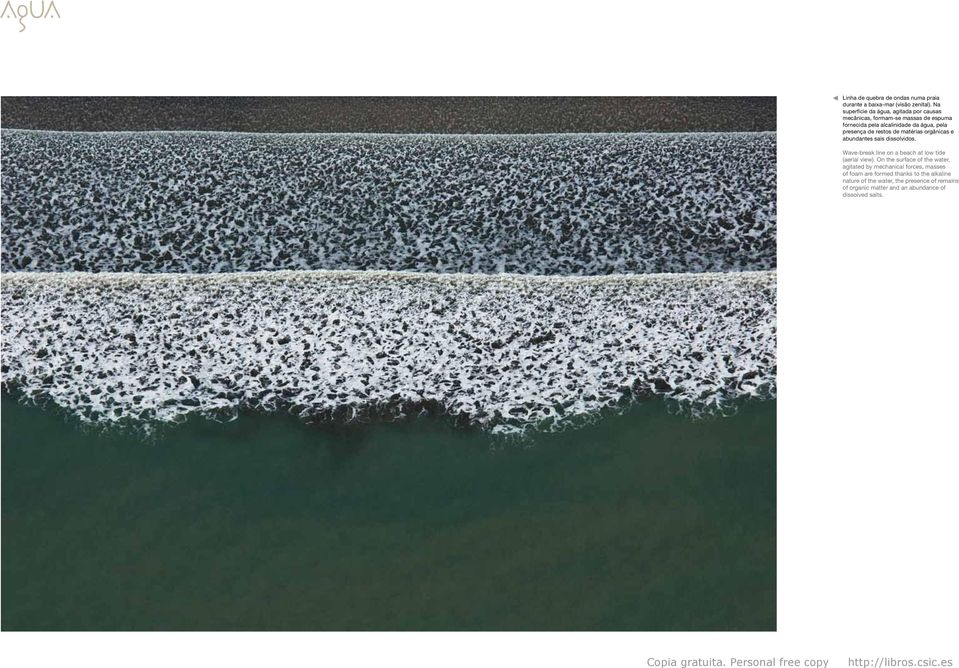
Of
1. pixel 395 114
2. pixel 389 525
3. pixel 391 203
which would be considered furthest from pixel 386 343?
pixel 395 114

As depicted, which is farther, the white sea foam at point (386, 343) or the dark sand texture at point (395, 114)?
the dark sand texture at point (395, 114)

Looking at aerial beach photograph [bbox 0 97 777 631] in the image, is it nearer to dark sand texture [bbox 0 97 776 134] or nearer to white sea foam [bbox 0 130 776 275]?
white sea foam [bbox 0 130 776 275]

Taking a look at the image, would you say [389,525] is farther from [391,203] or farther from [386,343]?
[391,203]

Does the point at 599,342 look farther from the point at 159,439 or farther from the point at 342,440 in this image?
the point at 159,439

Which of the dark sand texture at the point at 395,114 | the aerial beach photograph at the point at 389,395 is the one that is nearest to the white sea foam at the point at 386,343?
the aerial beach photograph at the point at 389,395

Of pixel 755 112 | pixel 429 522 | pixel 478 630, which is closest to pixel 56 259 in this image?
pixel 429 522

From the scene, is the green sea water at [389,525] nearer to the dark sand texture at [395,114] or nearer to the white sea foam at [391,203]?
the white sea foam at [391,203]
